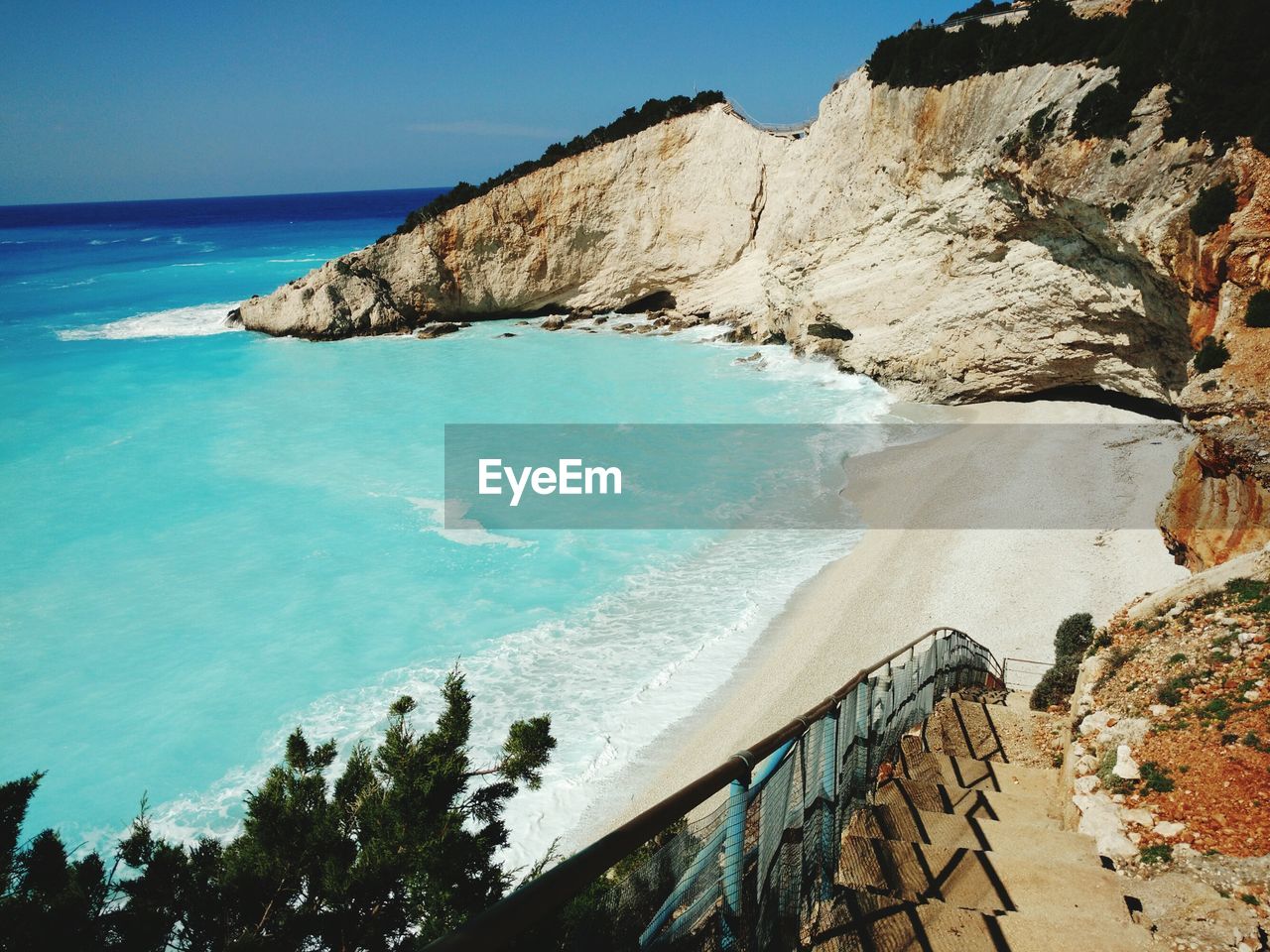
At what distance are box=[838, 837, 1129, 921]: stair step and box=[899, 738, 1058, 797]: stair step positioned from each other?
167cm

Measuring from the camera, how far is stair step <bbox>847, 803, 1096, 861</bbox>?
4.76 meters

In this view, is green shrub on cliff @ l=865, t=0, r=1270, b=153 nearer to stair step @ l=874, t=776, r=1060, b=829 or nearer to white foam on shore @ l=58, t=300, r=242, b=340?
stair step @ l=874, t=776, r=1060, b=829

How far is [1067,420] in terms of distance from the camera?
24.8 m

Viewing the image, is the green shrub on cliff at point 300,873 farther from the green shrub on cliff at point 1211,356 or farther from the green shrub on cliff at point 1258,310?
the green shrub on cliff at point 1258,310

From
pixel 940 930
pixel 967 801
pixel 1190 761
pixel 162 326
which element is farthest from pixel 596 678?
pixel 162 326

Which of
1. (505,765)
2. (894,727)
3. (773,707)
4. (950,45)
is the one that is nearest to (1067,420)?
(950,45)

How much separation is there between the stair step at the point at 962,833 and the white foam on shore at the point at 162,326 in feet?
181

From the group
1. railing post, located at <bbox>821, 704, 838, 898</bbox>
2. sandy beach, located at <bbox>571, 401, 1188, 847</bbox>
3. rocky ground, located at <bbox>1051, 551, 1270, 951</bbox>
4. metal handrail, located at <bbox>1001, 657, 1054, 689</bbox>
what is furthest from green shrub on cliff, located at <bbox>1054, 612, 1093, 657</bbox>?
railing post, located at <bbox>821, 704, 838, 898</bbox>

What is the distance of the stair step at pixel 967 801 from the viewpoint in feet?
17.9

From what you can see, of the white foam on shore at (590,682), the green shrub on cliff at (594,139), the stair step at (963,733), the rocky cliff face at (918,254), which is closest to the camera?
the stair step at (963,733)

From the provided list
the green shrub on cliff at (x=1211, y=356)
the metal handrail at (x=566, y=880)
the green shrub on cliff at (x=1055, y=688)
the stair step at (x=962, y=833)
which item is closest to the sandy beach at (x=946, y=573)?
the green shrub on cliff at (x=1055, y=688)

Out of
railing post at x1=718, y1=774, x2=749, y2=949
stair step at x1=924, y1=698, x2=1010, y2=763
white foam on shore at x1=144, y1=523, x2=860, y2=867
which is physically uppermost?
railing post at x1=718, y1=774, x2=749, y2=949

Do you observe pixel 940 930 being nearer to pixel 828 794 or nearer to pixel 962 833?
pixel 828 794

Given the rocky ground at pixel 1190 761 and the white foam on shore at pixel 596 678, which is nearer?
the rocky ground at pixel 1190 761
